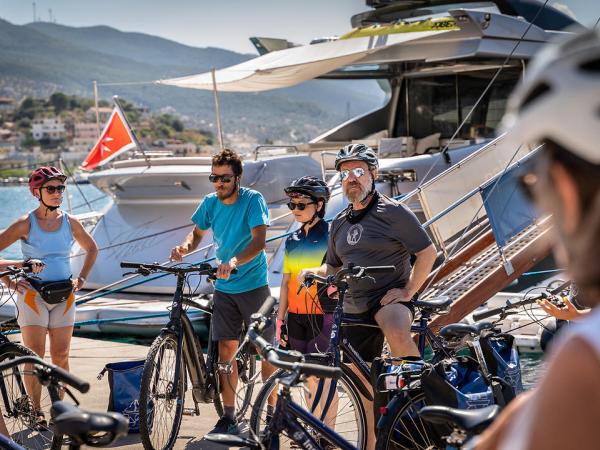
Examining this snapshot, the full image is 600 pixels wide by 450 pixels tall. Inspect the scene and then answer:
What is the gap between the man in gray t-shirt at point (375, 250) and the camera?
539cm

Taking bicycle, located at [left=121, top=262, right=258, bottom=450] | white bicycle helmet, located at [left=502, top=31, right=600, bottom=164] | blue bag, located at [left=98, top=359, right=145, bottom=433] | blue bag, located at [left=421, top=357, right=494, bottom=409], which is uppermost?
white bicycle helmet, located at [left=502, top=31, right=600, bottom=164]

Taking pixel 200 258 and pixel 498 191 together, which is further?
pixel 200 258

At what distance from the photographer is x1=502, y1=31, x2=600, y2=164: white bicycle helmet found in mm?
1069

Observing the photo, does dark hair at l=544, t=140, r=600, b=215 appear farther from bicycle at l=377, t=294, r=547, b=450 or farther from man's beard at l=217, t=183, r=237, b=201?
man's beard at l=217, t=183, r=237, b=201

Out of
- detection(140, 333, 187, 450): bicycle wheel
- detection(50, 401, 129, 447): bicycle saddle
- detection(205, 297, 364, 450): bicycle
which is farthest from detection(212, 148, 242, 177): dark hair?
detection(50, 401, 129, 447): bicycle saddle

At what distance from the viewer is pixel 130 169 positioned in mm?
16266

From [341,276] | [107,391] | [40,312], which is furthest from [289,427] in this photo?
[107,391]

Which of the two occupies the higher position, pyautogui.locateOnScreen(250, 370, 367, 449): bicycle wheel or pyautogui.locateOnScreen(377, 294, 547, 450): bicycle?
pyautogui.locateOnScreen(377, 294, 547, 450): bicycle

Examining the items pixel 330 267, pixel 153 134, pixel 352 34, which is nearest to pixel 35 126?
pixel 153 134

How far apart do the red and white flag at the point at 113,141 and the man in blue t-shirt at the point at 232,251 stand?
10571 mm

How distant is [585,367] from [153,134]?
162111 millimetres

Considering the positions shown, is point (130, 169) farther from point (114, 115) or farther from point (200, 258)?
point (200, 258)

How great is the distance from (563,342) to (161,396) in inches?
205

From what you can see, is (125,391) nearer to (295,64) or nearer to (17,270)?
(17,270)
